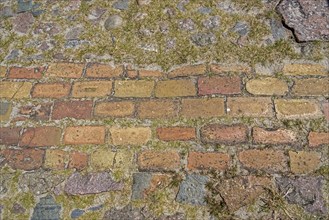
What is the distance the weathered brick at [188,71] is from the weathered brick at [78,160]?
76 centimetres

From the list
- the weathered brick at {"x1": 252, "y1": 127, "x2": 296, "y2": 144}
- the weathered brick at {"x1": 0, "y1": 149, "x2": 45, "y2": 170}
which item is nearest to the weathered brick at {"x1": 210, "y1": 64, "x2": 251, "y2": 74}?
the weathered brick at {"x1": 252, "y1": 127, "x2": 296, "y2": 144}

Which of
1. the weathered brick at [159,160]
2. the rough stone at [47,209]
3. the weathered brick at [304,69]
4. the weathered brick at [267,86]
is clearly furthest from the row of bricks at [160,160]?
the weathered brick at [304,69]

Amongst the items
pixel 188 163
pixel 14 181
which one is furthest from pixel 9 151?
pixel 188 163

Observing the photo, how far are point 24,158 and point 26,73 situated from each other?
70 centimetres

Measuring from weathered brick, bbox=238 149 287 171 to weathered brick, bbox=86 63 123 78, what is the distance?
1.00m

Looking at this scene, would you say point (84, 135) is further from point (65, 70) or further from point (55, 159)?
point (65, 70)

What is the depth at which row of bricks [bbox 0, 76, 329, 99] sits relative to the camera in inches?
109

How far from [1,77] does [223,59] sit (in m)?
1.47

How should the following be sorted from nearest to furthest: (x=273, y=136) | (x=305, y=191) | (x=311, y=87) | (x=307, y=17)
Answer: (x=305, y=191) → (x=273, y=136) → (x=311, y=87) → (x=307, y=17)

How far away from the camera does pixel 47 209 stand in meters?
2.39

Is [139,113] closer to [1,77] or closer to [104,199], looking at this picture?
[104,199]

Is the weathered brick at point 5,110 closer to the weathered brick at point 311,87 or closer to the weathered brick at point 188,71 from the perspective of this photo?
the weathered brick at point 188,71

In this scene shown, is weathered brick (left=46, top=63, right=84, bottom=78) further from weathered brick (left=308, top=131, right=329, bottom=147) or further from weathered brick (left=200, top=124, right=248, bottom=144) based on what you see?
weathered brick (left=308, top=131, right=329, bottom=147)

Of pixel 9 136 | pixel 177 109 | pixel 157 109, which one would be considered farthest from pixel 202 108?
pixel 9 136
